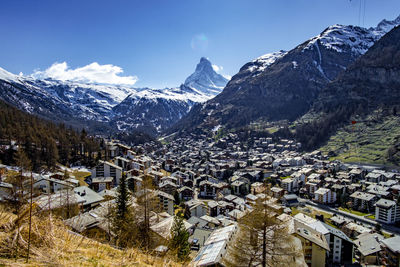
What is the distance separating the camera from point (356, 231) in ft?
137

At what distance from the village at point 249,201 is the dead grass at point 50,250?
2.19 ft

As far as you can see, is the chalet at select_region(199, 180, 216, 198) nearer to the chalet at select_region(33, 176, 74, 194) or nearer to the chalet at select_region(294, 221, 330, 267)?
the chalet at select_region(33, 176, 74, 194)

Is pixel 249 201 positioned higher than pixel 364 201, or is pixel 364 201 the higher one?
pixel 249 201

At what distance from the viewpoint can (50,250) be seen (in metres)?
4.39

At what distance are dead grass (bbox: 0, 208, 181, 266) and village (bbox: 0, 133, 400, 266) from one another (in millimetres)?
668

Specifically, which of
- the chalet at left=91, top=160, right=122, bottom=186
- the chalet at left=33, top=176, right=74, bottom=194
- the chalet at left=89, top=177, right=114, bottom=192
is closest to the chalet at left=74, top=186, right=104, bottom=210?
the chalet at left=33, top=176, right=74, bottom=194

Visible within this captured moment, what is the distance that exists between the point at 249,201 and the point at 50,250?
1097 inches

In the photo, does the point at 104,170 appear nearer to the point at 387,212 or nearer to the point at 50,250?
the point at 50,250

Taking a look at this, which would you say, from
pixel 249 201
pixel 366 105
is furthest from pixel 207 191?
pixel 366 105

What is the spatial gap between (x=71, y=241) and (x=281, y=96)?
205 m

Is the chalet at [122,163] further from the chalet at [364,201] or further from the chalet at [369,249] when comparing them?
the chalet at [364,201]

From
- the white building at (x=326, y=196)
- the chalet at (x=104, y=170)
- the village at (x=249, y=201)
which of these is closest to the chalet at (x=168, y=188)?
the village at (x=249, y=201)

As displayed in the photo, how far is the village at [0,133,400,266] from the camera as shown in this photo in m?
20.3

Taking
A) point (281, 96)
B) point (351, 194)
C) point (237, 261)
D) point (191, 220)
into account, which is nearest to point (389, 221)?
point (351, 194)
